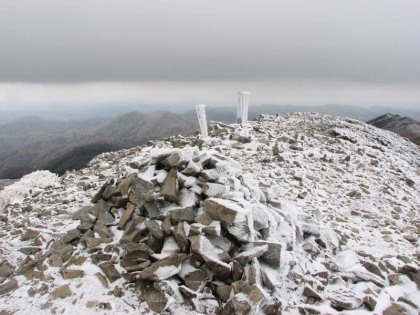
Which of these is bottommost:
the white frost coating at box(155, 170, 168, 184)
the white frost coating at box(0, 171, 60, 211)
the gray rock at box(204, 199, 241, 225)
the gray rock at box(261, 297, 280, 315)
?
the white frost coating at box(0, 171, 60, 211)

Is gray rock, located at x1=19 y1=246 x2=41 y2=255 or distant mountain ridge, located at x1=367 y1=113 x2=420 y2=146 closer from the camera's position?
gray rock, located at x1=19 y1=246 x2=41 y2=255

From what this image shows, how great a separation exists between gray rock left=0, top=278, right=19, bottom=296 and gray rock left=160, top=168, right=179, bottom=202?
18.2 ft

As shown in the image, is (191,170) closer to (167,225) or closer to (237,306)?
(167,225)

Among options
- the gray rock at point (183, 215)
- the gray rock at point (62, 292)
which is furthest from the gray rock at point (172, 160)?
the gray rock at point (62, 292)

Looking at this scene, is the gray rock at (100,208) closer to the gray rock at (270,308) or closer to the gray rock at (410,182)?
the gray rock at (270,308)

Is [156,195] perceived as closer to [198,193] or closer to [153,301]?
[198,193]

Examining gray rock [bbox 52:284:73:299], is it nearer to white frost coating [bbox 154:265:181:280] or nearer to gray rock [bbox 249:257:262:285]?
white frost coating [bbox 154:265:181:280]

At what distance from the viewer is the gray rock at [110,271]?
10007 millimetres

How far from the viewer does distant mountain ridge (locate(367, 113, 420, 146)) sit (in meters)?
96.6

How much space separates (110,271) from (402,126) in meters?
122

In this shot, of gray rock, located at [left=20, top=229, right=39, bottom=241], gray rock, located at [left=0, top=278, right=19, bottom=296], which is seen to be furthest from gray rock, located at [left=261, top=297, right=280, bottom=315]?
gray rock, located at [left=20, top=229, right=39, bottom=241]

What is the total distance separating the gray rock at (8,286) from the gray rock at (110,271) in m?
2.68

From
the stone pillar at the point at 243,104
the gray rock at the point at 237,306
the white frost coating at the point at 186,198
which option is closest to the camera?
the gray rock at the point at 237,306

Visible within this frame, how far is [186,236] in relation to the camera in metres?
10.4
